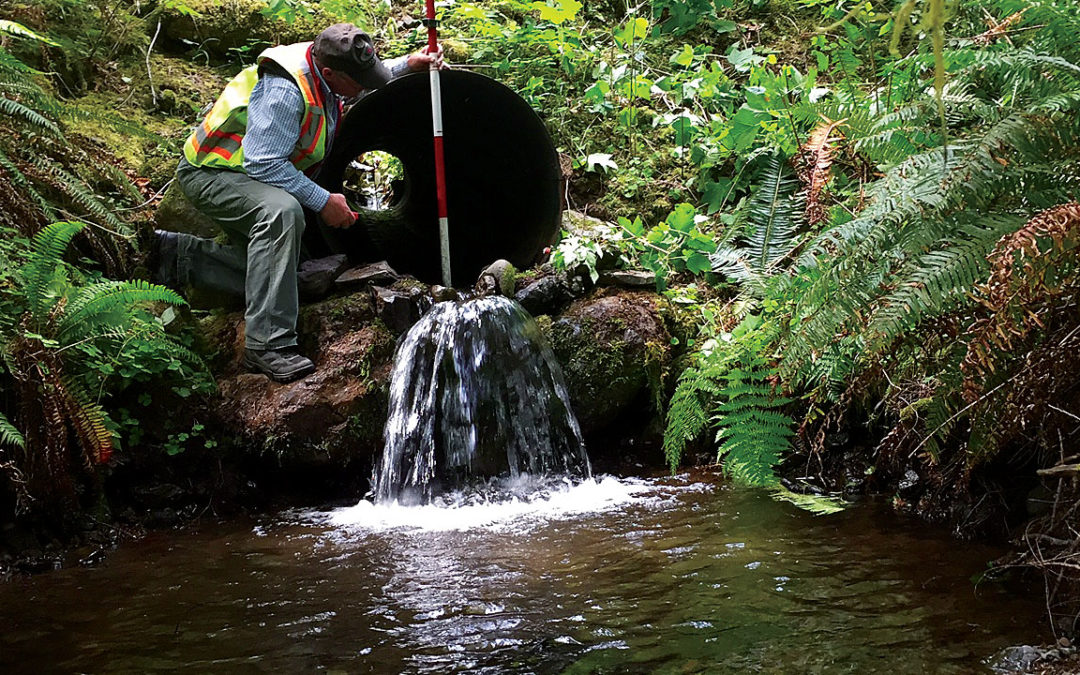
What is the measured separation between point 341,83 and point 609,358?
224 cm

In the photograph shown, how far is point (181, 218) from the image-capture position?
5344mm

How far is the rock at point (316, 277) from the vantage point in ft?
16.3

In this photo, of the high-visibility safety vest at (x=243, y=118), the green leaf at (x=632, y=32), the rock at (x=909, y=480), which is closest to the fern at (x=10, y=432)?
the high-visibility safety vest at (x=243, y=118)

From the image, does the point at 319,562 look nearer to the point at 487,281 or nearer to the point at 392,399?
the point at 392,399

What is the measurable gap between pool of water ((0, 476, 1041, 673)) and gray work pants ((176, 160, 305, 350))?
1.19 metres

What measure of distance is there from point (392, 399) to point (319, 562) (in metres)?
1.27

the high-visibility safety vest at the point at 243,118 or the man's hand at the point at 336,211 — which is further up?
the high-visibility safety vest at the point at 243,118

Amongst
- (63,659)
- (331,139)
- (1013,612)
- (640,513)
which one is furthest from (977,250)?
(331,139)

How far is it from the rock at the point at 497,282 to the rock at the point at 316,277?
89 centimetres

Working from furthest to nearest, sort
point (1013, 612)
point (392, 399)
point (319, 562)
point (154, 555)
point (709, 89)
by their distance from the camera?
point (709, 89), point (392, 399), point (154, 555), point (319, 562), point (1013, 612)

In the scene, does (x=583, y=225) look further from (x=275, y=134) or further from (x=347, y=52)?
(x=275, y=134)

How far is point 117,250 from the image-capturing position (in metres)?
4.79

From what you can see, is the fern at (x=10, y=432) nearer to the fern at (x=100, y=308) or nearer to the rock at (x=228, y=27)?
the fern at (x=100, y=308)

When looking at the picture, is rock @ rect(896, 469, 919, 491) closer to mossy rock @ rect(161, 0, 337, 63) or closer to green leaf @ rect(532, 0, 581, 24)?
green leaf @ rect(532, 0, 581, 24)
